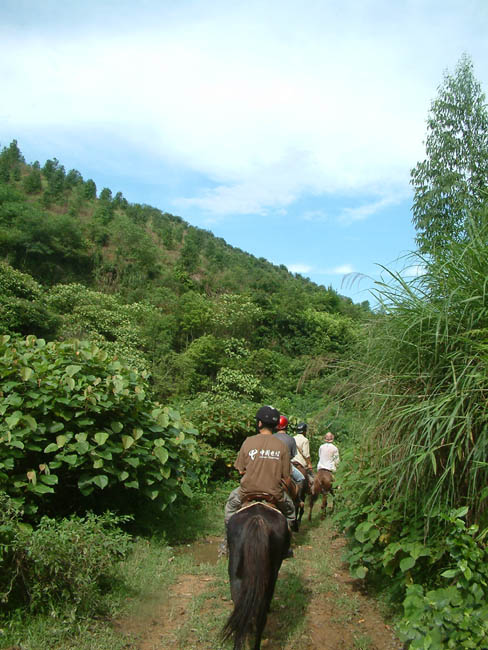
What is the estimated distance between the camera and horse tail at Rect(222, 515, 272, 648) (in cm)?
376

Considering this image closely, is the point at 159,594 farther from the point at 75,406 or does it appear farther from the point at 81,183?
the point at 81,183

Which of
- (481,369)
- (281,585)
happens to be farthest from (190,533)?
(481,369)

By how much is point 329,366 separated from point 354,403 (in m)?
0.39

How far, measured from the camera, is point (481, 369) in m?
3.59

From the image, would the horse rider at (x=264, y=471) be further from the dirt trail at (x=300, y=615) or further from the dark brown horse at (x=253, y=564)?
the dirt trail at (x=300, y=615)

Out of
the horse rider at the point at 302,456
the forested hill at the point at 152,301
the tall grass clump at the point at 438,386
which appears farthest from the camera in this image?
the forested hill at the point at 152,301

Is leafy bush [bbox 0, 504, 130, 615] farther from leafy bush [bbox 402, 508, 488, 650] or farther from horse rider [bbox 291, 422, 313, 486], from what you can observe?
horse rider [bbox 291, 422, 313, 486]

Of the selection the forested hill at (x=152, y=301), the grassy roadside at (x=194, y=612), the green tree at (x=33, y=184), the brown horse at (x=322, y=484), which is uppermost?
the green tree at (x=33, y=184)

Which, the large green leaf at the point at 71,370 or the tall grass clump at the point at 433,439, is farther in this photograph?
the large green leaf at the point at 71,370

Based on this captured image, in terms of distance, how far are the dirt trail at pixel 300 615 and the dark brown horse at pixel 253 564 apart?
518mm

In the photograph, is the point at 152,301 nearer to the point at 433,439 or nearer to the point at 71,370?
the point at 71,370

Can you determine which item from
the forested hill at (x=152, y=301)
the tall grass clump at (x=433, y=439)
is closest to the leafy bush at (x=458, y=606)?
the tall grass clump at (x=433, y=439)

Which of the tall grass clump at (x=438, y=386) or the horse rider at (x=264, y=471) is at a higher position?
the tall grass clump at (x=438, y=386)

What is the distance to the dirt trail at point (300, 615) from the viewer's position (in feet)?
13.9
